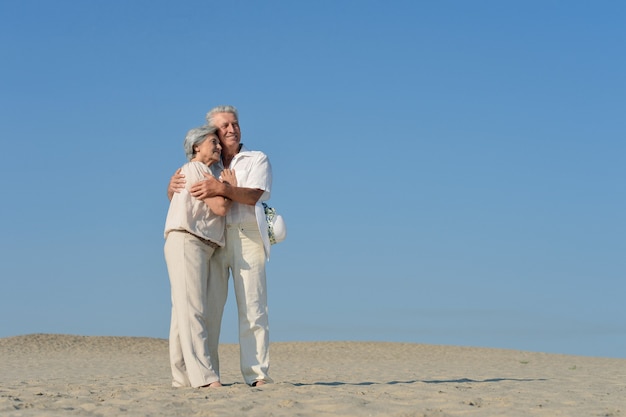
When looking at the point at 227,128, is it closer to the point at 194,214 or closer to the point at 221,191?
the point at 221,191

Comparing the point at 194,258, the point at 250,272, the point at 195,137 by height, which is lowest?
the point at 250,272

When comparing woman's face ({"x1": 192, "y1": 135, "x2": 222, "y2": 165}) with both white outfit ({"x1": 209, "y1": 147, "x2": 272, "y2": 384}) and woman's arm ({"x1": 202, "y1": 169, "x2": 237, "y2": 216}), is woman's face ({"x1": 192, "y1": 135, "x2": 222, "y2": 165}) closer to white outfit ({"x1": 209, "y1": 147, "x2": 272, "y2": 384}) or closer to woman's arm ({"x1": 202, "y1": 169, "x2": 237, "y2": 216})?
white outfit ({"x1": 209, "y1": 147, "x2": 272, "y2": 384})

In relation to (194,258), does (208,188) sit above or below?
above

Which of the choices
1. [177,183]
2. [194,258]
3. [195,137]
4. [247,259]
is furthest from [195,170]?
[247,259]

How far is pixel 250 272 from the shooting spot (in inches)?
303

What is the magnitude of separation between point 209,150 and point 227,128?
0.94 ft

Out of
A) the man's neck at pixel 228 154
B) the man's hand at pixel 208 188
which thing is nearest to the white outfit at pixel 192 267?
the man's hand at pixel 208 188

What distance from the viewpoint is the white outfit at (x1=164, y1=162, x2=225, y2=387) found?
755cm

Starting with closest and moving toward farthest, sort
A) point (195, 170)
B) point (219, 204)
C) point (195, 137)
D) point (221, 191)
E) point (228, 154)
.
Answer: point (221, 191) < point (219, 204) < point (195, 170) < point (195, 137) < point (228, 154)

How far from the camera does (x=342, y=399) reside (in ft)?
22.3

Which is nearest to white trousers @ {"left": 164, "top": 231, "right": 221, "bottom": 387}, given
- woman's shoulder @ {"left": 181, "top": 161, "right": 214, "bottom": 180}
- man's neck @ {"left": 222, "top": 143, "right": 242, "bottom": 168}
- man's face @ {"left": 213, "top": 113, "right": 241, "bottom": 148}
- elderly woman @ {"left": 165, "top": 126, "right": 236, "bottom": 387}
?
elderly woman @ {"left": 165, "top": 126, "right": 236, "bottom": 387}

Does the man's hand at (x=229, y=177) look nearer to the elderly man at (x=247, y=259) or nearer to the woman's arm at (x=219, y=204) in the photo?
the elderly man at (x=247, y=259)

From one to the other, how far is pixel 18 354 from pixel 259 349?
52.0 feet

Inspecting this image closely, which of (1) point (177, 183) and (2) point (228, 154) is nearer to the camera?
(1) point (177, 183)
